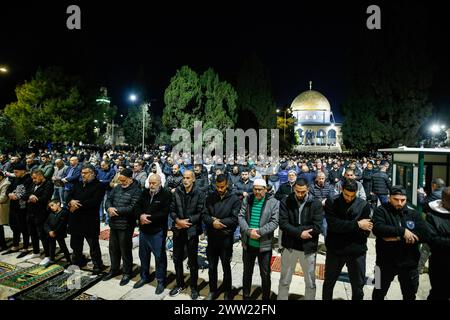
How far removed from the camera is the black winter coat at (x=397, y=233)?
349 centimetres

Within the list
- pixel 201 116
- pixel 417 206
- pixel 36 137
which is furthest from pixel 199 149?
pixel 417 206

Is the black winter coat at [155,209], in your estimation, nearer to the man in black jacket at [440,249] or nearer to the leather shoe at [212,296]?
the leather shoe at [212,296]

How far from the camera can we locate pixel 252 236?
402cm

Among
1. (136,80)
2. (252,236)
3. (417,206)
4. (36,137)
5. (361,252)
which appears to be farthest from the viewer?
(136,80)

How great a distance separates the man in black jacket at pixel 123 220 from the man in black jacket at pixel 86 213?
0.38m

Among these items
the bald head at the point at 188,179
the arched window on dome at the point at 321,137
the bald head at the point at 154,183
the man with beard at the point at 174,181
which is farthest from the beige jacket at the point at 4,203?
the arched window on dome at the point at 321,137

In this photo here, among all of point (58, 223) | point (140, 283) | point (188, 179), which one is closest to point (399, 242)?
point (188, 179)

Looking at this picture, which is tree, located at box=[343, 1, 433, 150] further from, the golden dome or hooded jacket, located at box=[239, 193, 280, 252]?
the golden dome

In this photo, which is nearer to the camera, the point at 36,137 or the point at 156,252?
the point at 156,252

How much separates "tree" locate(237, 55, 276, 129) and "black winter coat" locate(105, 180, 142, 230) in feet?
103

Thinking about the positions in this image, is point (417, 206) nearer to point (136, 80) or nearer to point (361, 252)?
point (361, 252)

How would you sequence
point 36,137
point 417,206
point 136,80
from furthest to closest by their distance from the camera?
point 136,80 < point 36,137 < point 417,206

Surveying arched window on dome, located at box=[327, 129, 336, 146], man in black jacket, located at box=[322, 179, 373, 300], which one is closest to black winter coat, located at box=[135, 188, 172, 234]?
man in black jacket, located at box=[322, 179, 373, 300]
